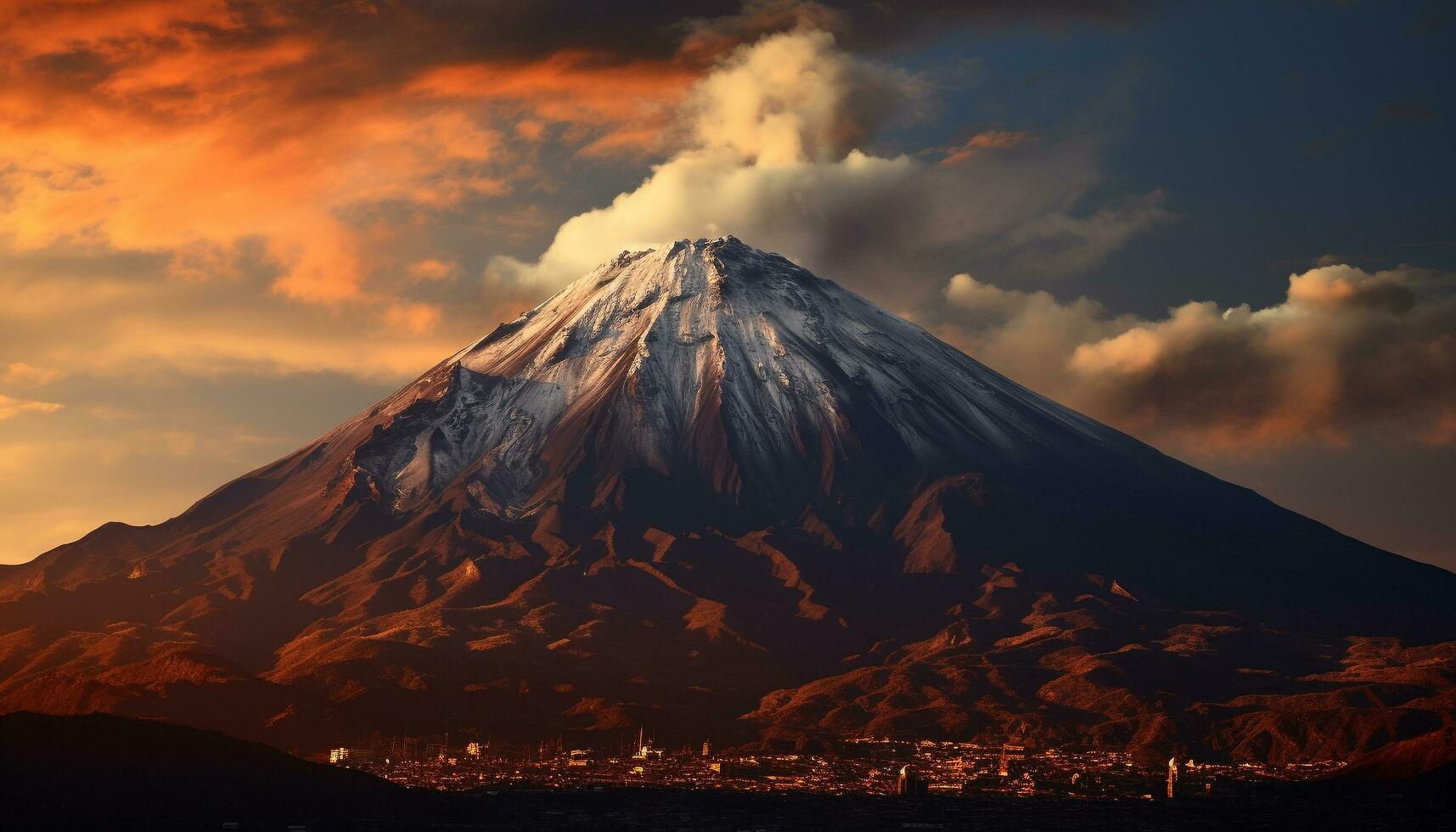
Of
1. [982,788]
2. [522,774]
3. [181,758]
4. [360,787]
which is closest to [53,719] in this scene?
[181,758]

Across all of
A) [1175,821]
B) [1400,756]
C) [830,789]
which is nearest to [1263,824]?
[1175,821]

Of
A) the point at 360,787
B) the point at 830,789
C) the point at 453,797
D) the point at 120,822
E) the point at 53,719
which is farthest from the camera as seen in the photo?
the point at 830,789

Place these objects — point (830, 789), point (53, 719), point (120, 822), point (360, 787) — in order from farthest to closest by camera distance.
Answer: point (830, 789) → point (360, 787) → point (53, 719) → point (120, 822)

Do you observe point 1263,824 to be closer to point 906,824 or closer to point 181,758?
point 906,824

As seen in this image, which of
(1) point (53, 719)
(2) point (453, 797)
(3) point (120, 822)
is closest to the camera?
(3) point (120, 822)

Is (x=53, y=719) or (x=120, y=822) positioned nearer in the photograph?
(x=120, y=822)

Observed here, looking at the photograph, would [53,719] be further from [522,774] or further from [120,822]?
[522,774]

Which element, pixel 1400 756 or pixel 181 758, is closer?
pixel 181 758

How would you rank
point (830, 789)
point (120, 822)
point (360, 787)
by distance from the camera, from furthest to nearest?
point (830, 789)
point (360, 787)
point (120, 822)
